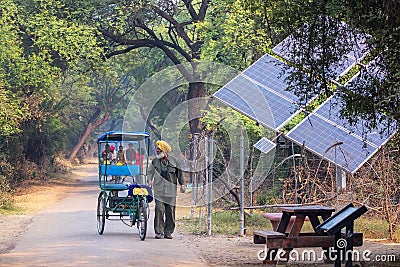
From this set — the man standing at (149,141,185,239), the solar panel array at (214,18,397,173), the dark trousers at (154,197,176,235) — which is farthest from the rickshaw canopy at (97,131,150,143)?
the solar panel array at (214,18,397,173)

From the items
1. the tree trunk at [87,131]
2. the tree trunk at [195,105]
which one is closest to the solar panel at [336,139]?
the tree trunk at [195,105]

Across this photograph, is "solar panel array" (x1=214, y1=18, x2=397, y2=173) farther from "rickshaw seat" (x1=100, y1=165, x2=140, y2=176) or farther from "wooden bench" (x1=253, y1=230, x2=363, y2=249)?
"rickshaw seat" (x1=100, y1=165, x2=140, y2=176)

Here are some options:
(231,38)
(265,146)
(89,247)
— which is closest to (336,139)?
(265,146)

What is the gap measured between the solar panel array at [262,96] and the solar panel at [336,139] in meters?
0.59

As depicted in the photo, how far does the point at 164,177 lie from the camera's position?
54.6ft

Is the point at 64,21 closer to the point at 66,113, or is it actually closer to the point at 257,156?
the point at 257,156

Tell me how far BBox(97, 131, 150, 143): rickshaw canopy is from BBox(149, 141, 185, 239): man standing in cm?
125

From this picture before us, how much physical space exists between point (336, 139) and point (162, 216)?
13.5 ft

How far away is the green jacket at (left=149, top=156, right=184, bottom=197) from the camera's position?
16.6m

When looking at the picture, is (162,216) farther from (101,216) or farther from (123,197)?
(101,216)

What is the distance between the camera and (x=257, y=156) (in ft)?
79.3

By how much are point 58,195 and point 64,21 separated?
7543 millimetres

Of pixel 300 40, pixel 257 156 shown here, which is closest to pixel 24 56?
pixel 257 156

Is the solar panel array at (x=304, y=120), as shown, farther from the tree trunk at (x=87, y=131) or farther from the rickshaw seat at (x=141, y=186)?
the tree trunk at (x=87, y=131)
